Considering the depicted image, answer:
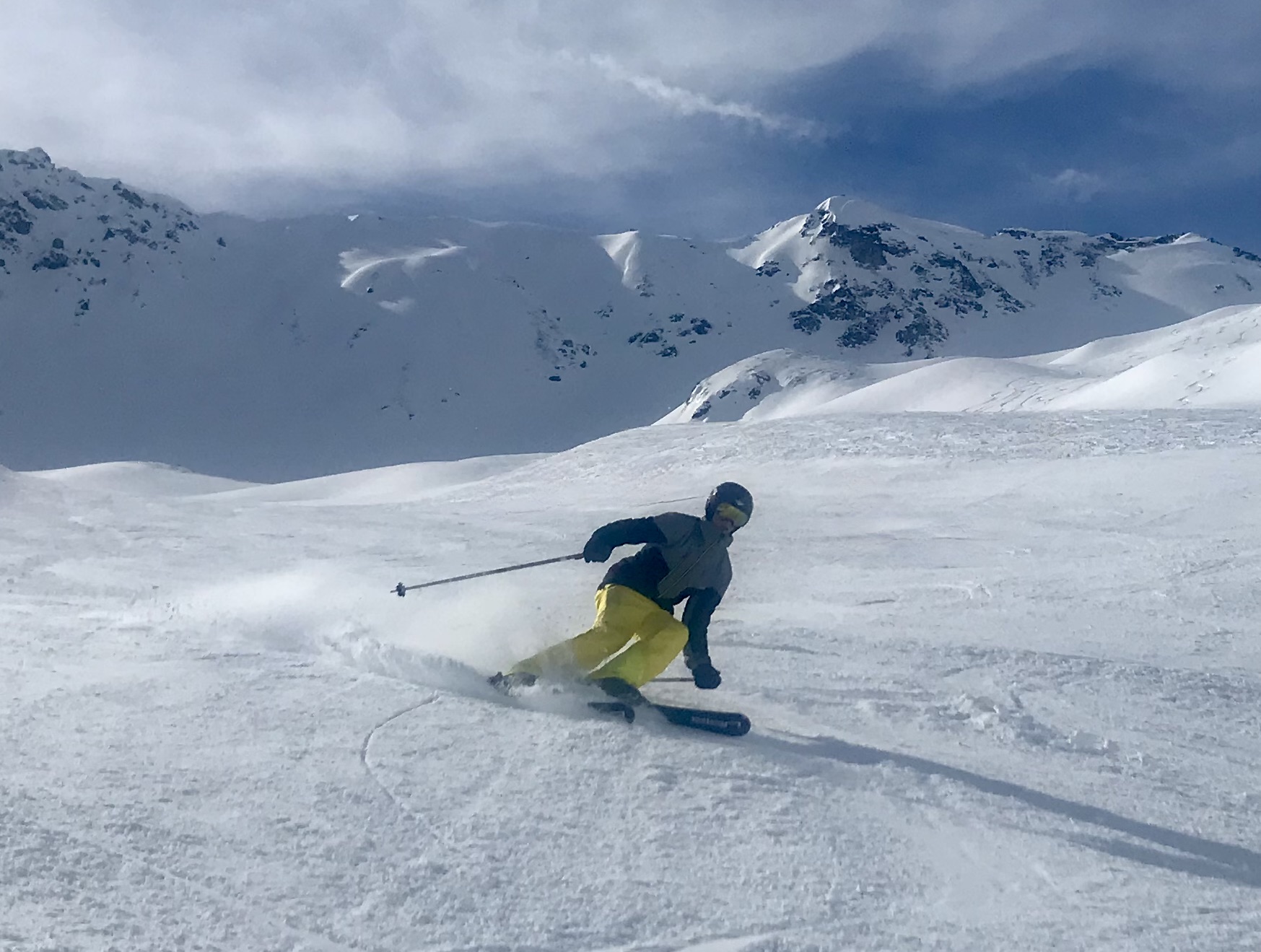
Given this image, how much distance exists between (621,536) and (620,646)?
673 mm

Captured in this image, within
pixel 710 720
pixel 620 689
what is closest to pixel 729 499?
pixel 620 689

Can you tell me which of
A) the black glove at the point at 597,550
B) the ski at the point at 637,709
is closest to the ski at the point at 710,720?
the ski at the point at 637,709

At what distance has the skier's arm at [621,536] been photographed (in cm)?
573

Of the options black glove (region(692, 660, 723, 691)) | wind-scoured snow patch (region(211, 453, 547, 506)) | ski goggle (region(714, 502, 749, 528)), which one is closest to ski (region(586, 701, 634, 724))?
black glove (region(692, 660, 723, 691))

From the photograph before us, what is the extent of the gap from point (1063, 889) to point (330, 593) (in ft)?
18.1

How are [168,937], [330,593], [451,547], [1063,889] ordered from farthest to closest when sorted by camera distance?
[451,547] → [330,593] → [1063,889] → [168,937]

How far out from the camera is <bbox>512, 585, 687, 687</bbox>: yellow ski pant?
527 cm

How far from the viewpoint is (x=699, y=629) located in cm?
576

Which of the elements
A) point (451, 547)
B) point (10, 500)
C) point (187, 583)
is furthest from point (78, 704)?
point (10, 500)

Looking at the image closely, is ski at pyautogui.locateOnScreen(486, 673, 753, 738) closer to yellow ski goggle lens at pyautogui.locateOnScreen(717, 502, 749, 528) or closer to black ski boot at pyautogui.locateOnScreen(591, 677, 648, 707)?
black ski boot at pyautogui.locateOnScreen(591, 677, 648, 707)

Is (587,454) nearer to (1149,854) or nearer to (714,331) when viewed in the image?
(1149,854)

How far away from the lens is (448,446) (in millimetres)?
130875

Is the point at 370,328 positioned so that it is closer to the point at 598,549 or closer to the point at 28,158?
the point at 28,158

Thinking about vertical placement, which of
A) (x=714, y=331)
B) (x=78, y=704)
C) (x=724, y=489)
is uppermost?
(x=714, y=331)
